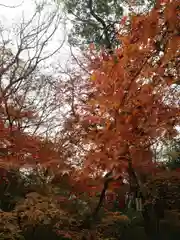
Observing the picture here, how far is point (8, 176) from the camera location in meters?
7.05

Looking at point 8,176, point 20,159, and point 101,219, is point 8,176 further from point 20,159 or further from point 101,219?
point 101,219

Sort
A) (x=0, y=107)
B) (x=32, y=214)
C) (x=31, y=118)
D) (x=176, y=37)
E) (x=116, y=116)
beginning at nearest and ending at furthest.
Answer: (x=176, y=37) < (x=116, y=116) < (x=32, y=214) < (x=0, y=107) < (x=31, y=118)

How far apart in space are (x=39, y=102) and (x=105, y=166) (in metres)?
10.9

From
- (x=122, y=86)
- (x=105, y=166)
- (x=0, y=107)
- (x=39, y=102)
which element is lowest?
(x=105, y=166)

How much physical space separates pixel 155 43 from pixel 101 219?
5156 millimetres

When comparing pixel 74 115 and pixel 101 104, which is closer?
pixel 101 104

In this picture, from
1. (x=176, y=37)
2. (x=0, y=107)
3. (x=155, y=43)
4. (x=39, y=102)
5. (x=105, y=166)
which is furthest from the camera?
(x=39, y=102)

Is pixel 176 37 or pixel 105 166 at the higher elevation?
pixel 176 37

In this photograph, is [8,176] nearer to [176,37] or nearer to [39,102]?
[176,37]

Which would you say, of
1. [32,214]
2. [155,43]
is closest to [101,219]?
[32,214]

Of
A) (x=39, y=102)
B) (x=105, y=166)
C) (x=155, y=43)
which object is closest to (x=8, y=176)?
(x=105, y=166)

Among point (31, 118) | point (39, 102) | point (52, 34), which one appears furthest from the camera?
point (39, 102)

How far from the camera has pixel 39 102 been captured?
1362cm

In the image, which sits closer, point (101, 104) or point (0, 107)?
point (101, 104)
